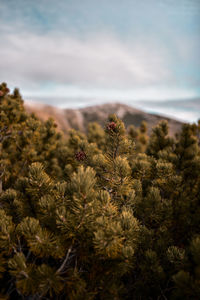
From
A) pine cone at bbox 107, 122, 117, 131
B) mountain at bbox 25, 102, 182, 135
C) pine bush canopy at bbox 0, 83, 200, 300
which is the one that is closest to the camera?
pine bush canopy at bbox 0, 83, 200, 300

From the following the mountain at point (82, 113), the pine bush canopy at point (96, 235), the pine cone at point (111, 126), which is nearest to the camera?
the pine bush canopy at point (96, 235)

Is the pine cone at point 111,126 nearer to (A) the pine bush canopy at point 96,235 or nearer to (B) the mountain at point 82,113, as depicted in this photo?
(A) the pine bush canopy at point 96,235

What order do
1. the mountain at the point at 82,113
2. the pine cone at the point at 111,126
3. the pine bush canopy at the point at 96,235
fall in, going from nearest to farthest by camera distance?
the pine bush canopy at the point at 96,235
the pine cone at the point at 111,126
the mountain at the point at 82,113

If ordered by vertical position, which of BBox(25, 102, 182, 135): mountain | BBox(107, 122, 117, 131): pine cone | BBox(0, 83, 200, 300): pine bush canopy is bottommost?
BBox(0, 83, 200, 300): pine bush canopy

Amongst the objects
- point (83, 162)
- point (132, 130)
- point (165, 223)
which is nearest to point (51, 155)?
point (83, 162)

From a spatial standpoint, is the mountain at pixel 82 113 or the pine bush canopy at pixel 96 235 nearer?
the pine bush canopy at pixel 96 235

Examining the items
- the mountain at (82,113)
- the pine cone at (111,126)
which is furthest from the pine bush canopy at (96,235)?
the mountain at (82,113)

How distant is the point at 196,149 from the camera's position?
4008 mm

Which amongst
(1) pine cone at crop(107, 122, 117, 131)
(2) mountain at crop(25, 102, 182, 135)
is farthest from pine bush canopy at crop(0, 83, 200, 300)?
(2) mountain at crop(25, 102, 182, 135)

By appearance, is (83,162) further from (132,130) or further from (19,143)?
(132,130)

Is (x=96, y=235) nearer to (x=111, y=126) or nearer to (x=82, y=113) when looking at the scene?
(x=111, y=126)

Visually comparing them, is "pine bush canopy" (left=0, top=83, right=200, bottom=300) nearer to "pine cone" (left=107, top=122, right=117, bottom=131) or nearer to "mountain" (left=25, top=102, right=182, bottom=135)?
"pine cone" (left=107, top=122, right=117, bottom=131)

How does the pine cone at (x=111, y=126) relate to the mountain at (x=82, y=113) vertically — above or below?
below

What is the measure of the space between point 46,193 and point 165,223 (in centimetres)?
183
